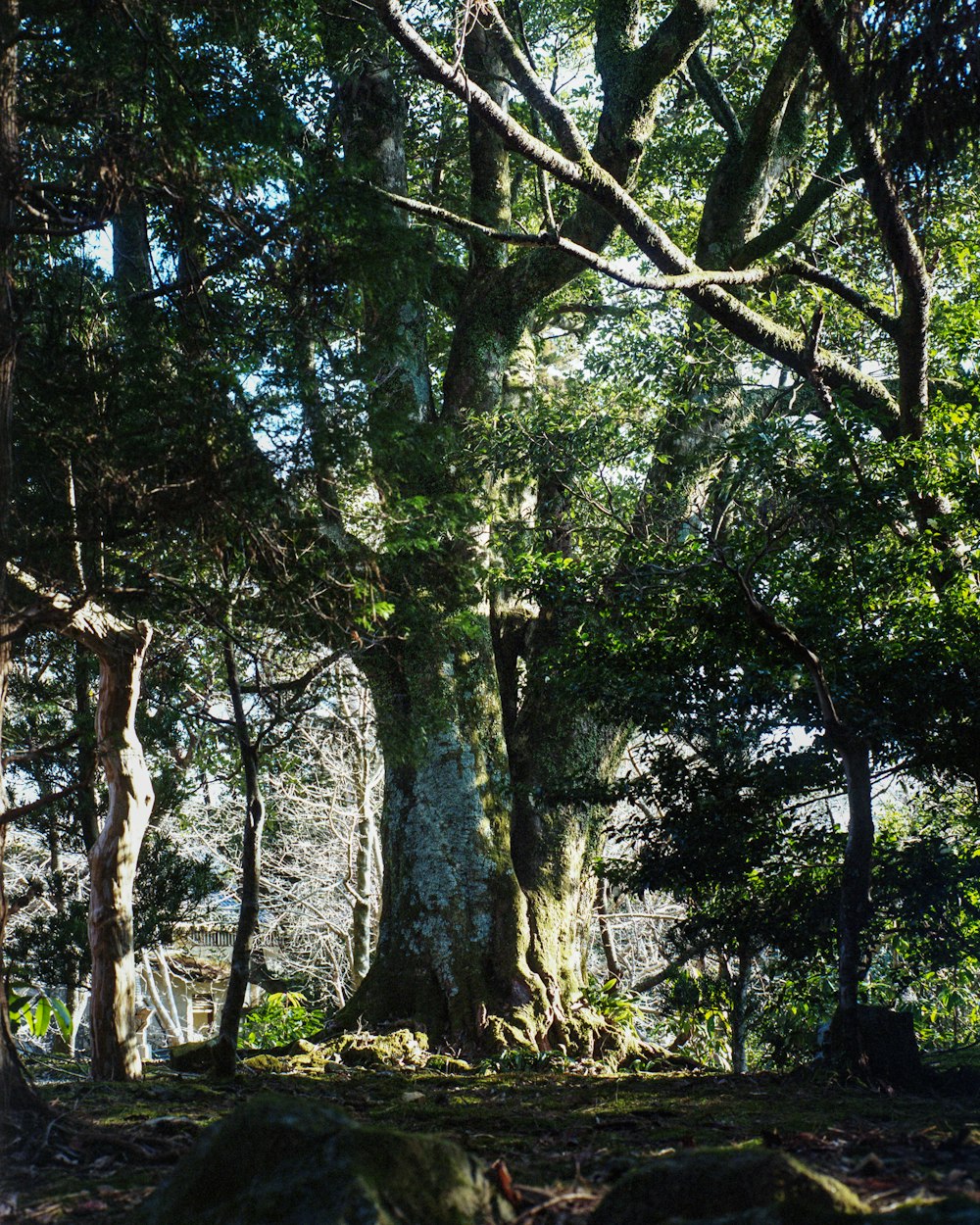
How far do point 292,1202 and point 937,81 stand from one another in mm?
4941

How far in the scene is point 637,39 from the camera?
10562 mm

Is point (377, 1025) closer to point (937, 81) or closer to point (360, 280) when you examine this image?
point (360, 280)

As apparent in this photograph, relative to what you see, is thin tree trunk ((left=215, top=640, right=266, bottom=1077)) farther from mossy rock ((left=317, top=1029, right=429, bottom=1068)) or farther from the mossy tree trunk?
mossy rock ((left=317, top=1029, right=429, bottom=1068))

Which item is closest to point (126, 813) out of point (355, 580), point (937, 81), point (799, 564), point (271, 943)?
point (355, 580)

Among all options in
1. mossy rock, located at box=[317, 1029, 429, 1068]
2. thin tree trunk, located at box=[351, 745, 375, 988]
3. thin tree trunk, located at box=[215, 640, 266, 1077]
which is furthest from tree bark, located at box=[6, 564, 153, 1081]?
thin tree trunk, located at box=[351, 745, 375, 988]

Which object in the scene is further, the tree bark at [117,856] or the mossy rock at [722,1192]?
the tree bark at [117,856]

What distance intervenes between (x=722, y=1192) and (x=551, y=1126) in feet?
8.90

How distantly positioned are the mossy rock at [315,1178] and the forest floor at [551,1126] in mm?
221

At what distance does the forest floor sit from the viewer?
363cm

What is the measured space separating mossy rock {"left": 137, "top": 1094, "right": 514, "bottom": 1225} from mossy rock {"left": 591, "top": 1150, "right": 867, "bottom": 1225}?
0.39 meters

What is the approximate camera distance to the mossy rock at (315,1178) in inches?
113

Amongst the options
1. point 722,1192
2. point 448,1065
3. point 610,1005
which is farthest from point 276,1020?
point 722,1192

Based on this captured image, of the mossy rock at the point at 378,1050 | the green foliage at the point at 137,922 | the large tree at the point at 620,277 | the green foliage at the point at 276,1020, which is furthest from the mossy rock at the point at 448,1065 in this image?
the green foliage at the point at 276,1020

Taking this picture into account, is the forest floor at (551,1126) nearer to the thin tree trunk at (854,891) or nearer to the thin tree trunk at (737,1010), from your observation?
the thin tree trunk at (854,891)
